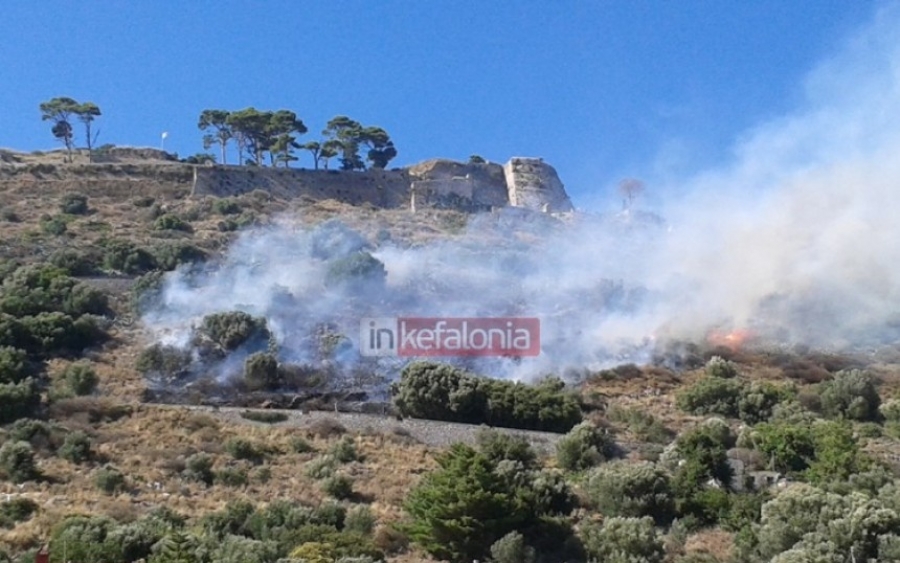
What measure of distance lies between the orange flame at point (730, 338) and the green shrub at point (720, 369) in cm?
408

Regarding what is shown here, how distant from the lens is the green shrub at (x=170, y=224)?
202 ft

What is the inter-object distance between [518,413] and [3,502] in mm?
14015

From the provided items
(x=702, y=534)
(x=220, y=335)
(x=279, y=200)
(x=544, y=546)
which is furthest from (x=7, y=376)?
(x=279, y=200)

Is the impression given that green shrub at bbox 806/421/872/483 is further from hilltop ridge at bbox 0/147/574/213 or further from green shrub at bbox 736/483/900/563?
hilltop ridge at bbox 0/147/574/213

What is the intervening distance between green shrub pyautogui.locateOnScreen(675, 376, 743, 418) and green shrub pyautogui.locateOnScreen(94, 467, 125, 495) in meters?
17.0

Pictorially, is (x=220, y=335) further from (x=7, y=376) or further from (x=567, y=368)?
(x=567, y=368)

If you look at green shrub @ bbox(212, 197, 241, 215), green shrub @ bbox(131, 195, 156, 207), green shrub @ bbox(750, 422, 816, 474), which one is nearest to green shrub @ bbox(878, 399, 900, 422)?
green shrub @ bbox(750, 422, 816, 474)

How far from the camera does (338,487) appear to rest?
25297mm

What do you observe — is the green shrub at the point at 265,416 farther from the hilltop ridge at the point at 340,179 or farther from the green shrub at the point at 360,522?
the hilltop ridge at the point at 340,179

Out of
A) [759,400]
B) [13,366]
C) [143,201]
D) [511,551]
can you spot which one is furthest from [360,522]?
[143,201]

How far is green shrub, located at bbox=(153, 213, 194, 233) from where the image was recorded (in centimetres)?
6150

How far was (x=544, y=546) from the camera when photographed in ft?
75.3

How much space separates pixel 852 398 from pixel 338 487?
662 inches

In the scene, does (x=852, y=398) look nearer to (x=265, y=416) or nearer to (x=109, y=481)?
(x=265, y=416)
